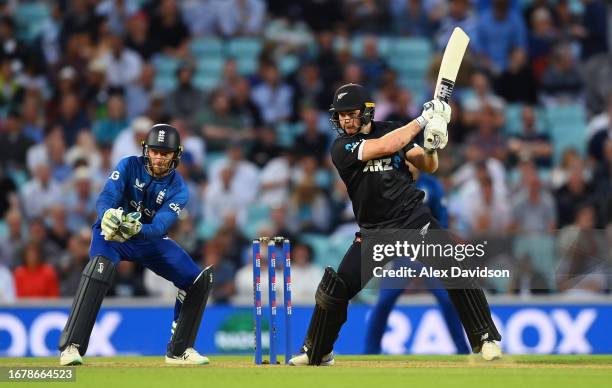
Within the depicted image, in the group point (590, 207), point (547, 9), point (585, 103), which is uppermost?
point (547, 9)

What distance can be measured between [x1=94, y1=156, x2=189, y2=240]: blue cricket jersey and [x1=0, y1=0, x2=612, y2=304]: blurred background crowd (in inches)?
145

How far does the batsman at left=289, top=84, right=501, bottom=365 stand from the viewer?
877 centimetres

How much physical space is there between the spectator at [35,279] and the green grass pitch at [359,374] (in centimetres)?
352

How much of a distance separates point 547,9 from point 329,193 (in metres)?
4.02

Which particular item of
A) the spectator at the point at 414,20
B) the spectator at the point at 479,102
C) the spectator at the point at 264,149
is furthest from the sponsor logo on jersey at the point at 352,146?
the spectator at the point at 414,20

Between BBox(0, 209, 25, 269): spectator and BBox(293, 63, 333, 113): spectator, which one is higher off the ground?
BBox(293, 63, 333, 113): spectator

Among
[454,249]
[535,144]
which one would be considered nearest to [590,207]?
[535,144]

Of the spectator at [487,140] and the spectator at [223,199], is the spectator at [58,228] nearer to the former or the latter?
the spectator at [223,199]

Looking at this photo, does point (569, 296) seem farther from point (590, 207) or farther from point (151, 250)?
point (151, 250)

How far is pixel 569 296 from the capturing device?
12.4 m

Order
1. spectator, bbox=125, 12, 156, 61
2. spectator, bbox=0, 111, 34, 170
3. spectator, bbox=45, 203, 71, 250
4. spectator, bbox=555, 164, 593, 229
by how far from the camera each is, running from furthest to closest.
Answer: spectator, bbox=125, 12, 156, 61 < spectator, bbox=0, 111, 34, 170 < spectator, bbox=555, 164, 593, 229 < spectator, bbox=45, 203, 71, 250

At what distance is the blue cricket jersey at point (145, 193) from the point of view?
29.8 ft

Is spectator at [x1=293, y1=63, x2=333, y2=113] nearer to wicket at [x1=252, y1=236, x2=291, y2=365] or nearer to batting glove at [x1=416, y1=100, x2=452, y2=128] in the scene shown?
wicket at [x1=252, y1=236, x2=291, y2=365]

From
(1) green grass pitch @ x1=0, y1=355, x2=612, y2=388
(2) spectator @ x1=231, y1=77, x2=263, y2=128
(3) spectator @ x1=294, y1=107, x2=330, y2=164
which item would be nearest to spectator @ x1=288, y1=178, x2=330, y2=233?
(3) spectator @ x1=294, y1=107, x2=330, y2=164
